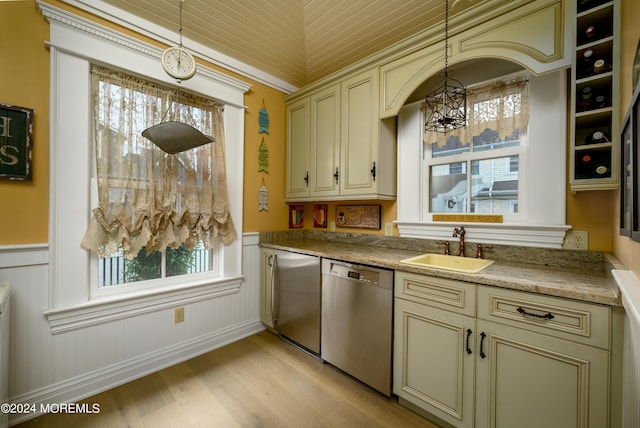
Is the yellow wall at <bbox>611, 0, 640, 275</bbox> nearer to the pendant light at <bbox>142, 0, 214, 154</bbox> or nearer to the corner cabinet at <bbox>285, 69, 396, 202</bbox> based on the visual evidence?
the corner cabinet at <bbox>285, 69, 396, 202</bbox>

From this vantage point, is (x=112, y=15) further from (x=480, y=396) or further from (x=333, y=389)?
(x=480, y=396)

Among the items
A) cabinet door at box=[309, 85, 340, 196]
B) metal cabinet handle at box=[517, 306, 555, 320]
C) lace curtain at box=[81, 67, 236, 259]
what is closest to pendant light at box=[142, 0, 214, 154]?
lace curtain at box=[81, 67, 236, 259]

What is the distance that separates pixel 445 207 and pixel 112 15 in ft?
9.49

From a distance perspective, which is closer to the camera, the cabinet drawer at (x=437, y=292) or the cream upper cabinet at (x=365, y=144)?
the cabinet drawer at (x=437, y=292)

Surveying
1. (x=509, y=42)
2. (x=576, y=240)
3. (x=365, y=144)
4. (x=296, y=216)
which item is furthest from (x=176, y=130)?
(x=576, y=240)

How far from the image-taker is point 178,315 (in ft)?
7.23

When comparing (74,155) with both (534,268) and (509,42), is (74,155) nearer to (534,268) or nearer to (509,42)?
(509,42)

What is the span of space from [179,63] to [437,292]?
2299 mm

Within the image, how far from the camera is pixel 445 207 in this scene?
7.13ft

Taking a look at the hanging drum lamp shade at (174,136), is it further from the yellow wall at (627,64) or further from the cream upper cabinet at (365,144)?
the yellow wall at (627,64)

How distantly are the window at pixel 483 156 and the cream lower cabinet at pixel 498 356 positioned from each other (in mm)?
852

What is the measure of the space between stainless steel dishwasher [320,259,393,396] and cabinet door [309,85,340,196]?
33.9 inches

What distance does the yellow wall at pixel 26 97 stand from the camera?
1.54 meters

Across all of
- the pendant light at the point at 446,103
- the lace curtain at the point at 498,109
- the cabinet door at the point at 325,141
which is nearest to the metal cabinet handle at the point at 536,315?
the pendant light at the point at 446,103
